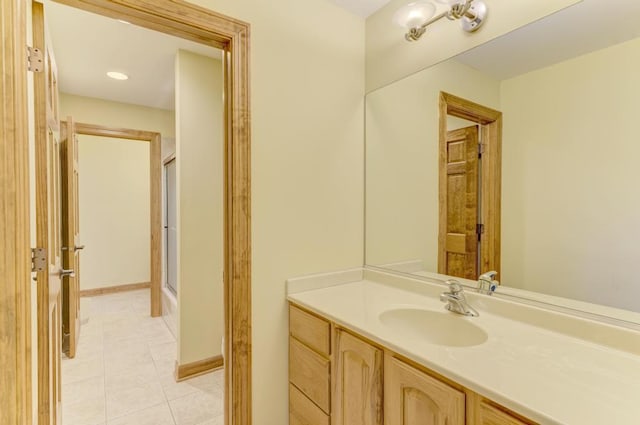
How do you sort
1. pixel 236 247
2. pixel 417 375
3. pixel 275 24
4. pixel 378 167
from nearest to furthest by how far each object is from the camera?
pixel 417 375, pixel 236 247, pixel 275 24, pixel 378 167

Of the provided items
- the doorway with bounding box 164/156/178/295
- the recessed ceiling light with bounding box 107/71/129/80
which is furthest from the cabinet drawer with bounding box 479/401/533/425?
the doorway with bounding box 164/156/178/295

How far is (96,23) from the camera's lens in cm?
194

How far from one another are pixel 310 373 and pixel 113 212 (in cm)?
440

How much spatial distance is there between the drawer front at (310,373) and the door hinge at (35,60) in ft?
4.93

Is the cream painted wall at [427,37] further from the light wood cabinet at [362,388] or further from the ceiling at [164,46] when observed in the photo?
the light wood cabinet at [362,388]

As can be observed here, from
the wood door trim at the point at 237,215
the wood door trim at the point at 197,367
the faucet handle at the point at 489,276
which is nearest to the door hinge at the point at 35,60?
the wood door trim at the point at 237,215

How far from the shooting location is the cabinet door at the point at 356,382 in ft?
3.64

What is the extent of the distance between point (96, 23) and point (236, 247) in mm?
1729

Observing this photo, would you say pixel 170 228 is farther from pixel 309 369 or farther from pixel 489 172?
pixel 489 172

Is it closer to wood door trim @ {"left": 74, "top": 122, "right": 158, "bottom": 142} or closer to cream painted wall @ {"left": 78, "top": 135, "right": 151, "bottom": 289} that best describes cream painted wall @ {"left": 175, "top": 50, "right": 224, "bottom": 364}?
wood door trim @ {"left": 74, "top": 122, "right": 158, "bottom": 142}

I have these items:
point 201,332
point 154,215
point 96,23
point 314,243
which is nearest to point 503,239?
point 314,243

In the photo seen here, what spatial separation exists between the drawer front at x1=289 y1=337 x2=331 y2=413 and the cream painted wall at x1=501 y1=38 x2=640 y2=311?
0.89 m

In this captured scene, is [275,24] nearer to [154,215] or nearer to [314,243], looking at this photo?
[314,243]

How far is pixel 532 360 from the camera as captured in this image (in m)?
0.92
